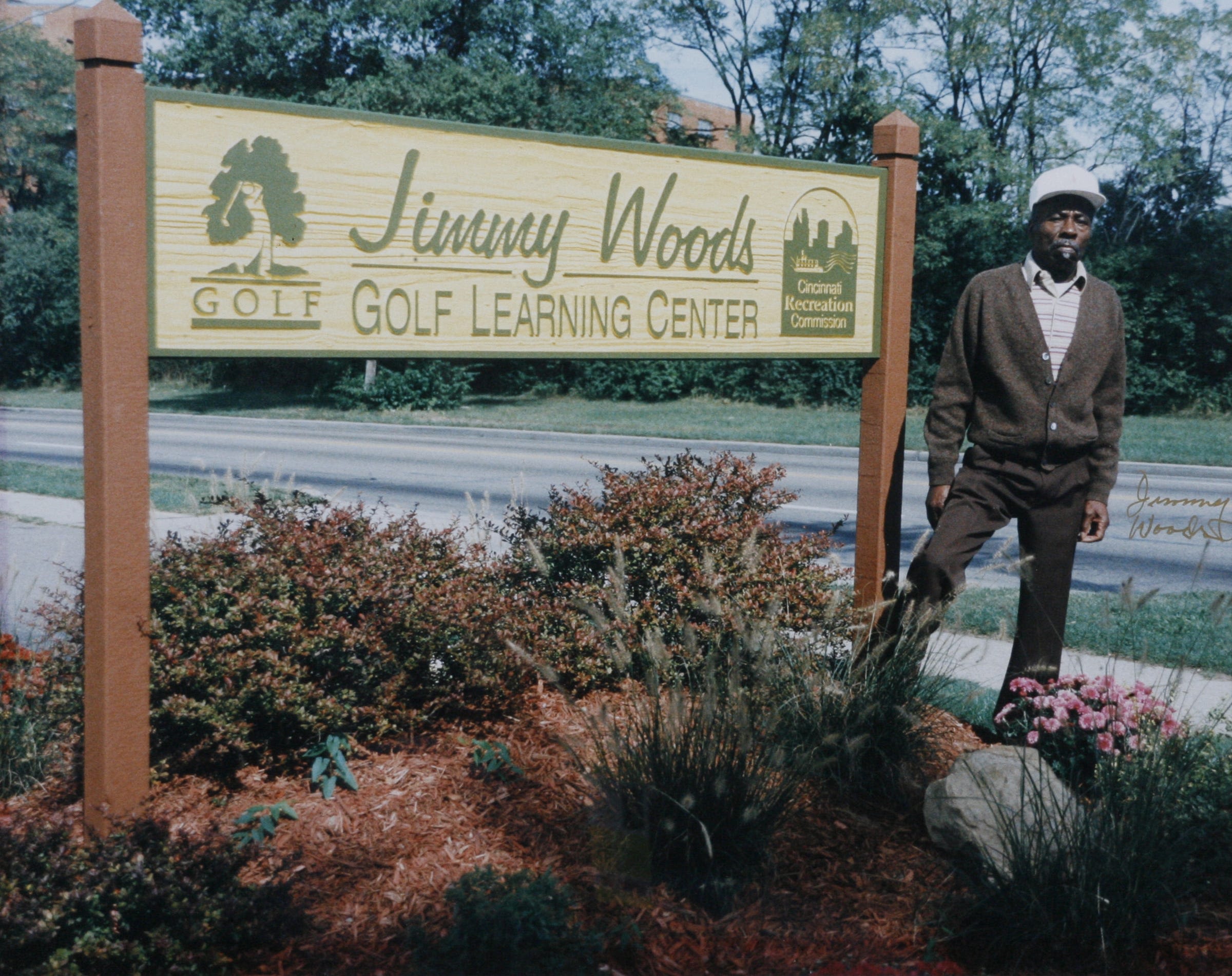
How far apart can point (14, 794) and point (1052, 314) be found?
3869mm

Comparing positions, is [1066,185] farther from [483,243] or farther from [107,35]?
[107,35]

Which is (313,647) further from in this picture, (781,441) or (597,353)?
(781,441)

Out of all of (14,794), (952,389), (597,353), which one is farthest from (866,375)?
(14,794)

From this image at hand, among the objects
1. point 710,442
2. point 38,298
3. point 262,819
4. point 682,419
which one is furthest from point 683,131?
point 262,819

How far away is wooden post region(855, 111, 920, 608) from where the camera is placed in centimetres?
498

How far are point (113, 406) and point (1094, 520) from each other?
3.34m

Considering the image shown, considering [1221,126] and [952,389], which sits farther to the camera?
[1221,126]

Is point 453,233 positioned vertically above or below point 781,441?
above

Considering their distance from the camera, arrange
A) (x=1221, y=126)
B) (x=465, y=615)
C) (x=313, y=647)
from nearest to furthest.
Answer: (x=313, y=647)
(x=465, y=615)
(x=1221, y=126)

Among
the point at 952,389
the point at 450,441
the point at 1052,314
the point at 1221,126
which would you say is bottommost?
the point at 450,441

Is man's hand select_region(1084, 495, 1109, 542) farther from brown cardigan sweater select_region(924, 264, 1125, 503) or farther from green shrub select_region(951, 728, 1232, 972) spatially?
green shrub select_region(951, 728, 1232, 972)

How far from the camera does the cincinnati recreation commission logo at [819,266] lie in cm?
486

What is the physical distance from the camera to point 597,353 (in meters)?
4.32
